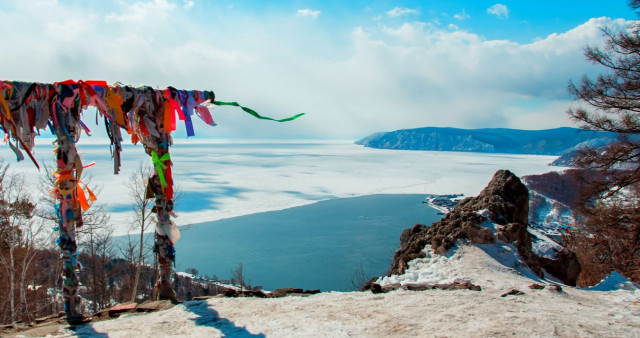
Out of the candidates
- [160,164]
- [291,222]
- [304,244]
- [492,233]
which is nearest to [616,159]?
[492,233]

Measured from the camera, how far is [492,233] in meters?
8.53

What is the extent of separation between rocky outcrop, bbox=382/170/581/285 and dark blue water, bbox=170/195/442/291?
18.6 meters

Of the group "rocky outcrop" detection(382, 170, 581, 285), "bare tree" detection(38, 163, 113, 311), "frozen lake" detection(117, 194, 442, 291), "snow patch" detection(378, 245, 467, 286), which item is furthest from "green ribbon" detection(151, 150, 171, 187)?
"frozen lake" detection(117, 194, 442, 291)

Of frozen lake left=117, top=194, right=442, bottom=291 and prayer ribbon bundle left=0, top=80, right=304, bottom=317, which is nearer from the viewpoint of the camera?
prayer ribbon bundle left=0, top=80, right=304, bottom=317

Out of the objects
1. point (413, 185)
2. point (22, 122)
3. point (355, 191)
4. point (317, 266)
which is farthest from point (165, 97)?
point (413, 185)

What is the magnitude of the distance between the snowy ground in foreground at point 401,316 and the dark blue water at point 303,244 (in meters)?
23.0

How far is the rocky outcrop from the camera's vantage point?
841 cm

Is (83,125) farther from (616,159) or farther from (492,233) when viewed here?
(616,159)

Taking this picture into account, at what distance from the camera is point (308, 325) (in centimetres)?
429

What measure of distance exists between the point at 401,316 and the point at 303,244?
1421 inches

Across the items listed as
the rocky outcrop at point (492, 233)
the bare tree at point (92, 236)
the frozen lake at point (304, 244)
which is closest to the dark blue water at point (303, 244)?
the frozen lake at point (304, 244)

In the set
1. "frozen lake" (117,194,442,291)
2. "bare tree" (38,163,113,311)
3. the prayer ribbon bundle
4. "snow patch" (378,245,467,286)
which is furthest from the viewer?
"frozen lake" (117,194,442,291)

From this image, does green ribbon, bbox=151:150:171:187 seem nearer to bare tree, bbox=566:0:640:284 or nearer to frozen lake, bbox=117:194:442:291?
bare tree, bbox=566:0:640:284

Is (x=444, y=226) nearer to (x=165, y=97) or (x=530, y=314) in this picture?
(x=530, y=314)
